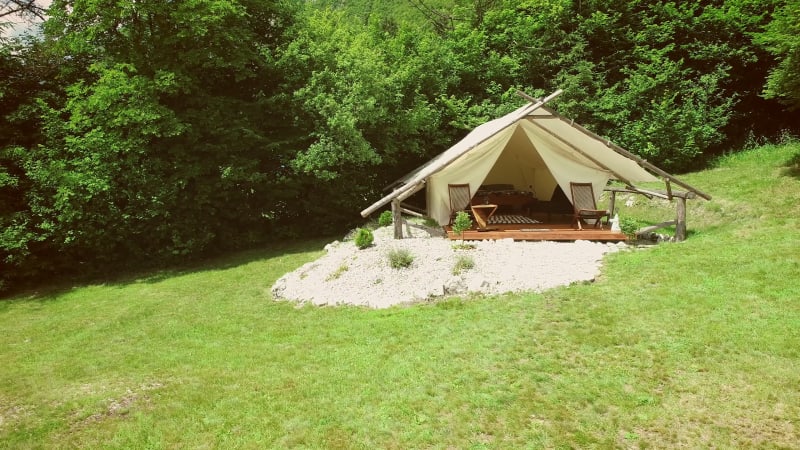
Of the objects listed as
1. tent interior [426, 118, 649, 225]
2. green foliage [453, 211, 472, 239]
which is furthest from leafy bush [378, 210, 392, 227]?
green foliage [453, 211, 472, 239]

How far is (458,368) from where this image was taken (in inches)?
245

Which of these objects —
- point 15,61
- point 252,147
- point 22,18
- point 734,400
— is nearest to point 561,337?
point 734,400

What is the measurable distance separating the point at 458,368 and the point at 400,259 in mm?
4217

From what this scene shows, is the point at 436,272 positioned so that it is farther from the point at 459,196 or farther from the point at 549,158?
the point at 549,158

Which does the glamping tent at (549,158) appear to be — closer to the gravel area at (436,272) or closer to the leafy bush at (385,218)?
the gravel area at (436,272)

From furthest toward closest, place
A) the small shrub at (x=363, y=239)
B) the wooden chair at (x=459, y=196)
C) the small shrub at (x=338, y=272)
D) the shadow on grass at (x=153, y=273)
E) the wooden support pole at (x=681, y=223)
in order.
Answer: the shadow on grass at (x=153, y=273), the wooden chair at (x=459, y=196), the small shrub at (x=363, y=239), the wooden support pole at (x=681, y=223), the small shrub at (x=338, y=272)

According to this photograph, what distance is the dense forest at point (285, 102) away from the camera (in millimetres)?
13430

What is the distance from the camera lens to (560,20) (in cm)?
2245

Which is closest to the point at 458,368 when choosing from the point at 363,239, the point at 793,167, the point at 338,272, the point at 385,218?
the point at 338,272

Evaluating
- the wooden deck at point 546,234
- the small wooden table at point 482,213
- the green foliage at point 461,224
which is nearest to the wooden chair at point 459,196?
the small wooden table at point 482,213

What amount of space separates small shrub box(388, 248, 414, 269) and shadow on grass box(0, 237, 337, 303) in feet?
20.2

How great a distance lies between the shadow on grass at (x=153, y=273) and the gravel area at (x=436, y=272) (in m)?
4.31

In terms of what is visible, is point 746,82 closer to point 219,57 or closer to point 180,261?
point 219,57

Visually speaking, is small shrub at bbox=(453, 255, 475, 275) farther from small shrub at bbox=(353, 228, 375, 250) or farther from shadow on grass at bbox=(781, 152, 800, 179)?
shadow on grass at bbox=(781, 152, 800, 179)
